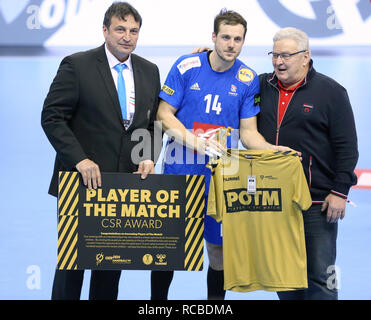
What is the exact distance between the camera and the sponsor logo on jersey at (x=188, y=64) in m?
4.65

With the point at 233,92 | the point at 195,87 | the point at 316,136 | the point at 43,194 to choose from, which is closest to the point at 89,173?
the point at 195,87

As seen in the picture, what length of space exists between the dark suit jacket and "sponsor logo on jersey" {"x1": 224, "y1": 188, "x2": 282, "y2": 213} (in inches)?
22.9

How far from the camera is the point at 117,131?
4.34 metres

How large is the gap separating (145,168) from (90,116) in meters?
0.48

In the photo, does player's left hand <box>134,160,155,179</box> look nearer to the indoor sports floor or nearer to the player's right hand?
the player's right hand

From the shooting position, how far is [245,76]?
461 centimetres

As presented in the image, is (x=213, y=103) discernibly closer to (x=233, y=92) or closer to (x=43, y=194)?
(x=233, y=92)

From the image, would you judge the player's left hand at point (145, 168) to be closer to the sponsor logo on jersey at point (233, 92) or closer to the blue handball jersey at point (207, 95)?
the blue handball jersey at point (207, 95)

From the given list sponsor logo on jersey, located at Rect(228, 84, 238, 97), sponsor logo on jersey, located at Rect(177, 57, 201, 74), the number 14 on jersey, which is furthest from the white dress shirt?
sponsor logo on jersey, located at Rect(228, 84, 238, 97)

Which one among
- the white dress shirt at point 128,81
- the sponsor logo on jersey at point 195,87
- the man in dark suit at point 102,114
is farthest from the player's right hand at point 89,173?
the sponsor logo on jersey at point 195,87

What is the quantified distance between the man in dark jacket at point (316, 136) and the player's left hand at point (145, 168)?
2.55ft

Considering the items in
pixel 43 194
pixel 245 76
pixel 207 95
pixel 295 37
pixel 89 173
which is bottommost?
pixel 43 194
